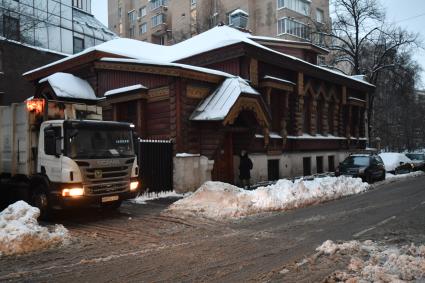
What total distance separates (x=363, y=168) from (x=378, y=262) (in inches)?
635

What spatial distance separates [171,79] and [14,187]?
743 centimetres

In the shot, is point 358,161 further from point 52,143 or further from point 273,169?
point 52,143

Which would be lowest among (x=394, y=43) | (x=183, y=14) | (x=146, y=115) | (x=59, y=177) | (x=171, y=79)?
(x=59, y=177)

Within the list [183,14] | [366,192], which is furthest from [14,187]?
[183,14]

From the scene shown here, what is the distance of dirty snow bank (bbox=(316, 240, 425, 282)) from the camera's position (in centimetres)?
590

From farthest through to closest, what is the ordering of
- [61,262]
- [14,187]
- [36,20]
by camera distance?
[36,20], [14,187], [61,262]

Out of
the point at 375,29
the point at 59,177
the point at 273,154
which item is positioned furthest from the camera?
the point at 375,29

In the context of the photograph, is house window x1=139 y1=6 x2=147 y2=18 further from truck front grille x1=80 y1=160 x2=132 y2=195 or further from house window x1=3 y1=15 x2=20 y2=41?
truck front grille x1=80 y1=160 x2=132 y2=195

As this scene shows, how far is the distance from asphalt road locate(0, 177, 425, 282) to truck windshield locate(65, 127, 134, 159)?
1.78m

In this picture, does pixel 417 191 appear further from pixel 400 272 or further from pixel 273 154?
pixel 400 272

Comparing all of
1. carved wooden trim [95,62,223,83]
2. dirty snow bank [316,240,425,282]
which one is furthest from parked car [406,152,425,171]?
dirty snow bank [316,240,425,282]

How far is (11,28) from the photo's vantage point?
32.3 meters

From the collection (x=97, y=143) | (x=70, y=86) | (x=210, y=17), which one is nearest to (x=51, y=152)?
(x=97, y=143)

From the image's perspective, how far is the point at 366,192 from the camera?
17.8m
